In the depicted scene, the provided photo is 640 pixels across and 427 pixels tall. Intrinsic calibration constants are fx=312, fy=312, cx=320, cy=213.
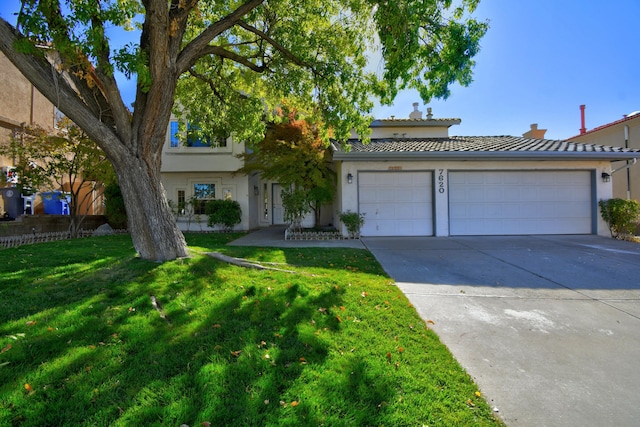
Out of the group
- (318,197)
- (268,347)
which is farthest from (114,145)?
(318,197)

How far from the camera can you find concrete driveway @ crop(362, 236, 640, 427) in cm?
246

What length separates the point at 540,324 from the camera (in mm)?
3854

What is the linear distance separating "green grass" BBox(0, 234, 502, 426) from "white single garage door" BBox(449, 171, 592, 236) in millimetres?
7778

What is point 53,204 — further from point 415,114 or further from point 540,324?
point 415,114

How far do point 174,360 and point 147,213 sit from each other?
319 cm

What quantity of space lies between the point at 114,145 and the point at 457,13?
6.29 m

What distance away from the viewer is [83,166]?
10.7 meters

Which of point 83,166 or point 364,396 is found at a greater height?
point 83,166

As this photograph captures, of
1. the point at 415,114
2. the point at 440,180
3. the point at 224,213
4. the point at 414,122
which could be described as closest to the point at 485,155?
the point at 440,180

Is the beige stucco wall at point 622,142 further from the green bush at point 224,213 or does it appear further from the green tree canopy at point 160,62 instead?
the green bush at point 224,213

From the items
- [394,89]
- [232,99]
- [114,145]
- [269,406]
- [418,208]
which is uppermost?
[232,99]

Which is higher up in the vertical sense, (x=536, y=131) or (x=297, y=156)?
(x=536, y=131)

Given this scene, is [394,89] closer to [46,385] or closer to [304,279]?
[304,279]

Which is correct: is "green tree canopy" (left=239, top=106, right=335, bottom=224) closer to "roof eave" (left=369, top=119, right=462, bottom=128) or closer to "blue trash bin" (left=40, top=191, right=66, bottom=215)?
"roof eave" (left=369, top=119, right=462, bottom=128)
